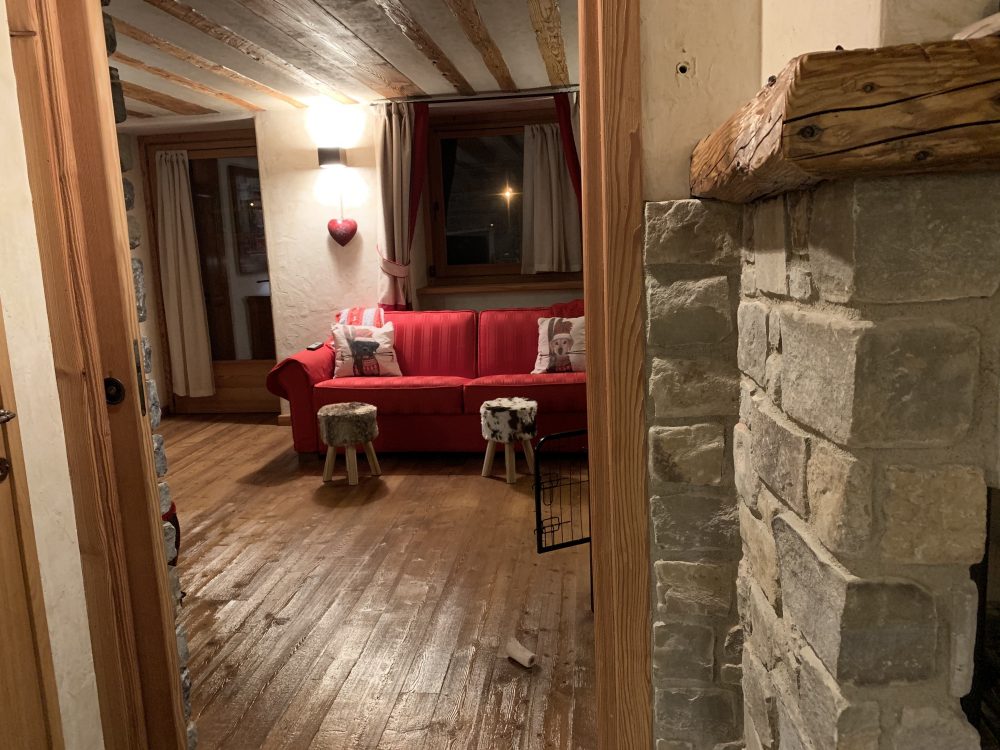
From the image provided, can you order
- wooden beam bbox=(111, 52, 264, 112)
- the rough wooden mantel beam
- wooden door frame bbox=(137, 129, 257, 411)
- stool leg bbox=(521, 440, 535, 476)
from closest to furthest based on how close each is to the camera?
the rough wooden mantel beam < wooden beam bbox=(111, 52, 264, 112) < stool leg bbox=(521, 440, 535, 476) < wooden door frame bbox=(137, 129, 257, 411)

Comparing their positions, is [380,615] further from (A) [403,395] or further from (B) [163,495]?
(A) [403,395]

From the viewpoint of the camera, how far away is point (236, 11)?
327 centimetres

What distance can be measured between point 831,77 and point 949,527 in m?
0.49

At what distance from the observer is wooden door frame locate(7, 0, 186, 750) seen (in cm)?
145

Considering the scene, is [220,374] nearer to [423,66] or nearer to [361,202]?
[361,202]

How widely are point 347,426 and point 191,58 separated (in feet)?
7.15

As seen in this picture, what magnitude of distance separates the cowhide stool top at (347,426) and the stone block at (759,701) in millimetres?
3096

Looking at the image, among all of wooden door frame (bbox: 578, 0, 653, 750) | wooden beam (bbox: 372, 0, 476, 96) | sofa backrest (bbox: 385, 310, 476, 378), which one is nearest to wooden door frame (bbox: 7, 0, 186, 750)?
wooden door frame (bbox: 578, 0, 653, 750)

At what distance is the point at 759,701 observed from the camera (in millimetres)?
1196

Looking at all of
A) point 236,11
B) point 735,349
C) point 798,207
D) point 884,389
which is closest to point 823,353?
point 884,389

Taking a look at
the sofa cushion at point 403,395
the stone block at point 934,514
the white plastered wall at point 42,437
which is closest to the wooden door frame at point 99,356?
the white plastered wall at point 42,437

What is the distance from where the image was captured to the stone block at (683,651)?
1378 millimetres

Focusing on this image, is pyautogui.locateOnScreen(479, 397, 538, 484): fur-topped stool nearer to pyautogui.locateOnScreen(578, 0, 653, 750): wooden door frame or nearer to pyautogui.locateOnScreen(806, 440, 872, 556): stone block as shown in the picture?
pyautogui.locateOnScreen(578, 0, 653, 750): wooden door frame

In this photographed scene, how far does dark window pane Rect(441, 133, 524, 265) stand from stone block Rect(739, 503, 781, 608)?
182 inches
